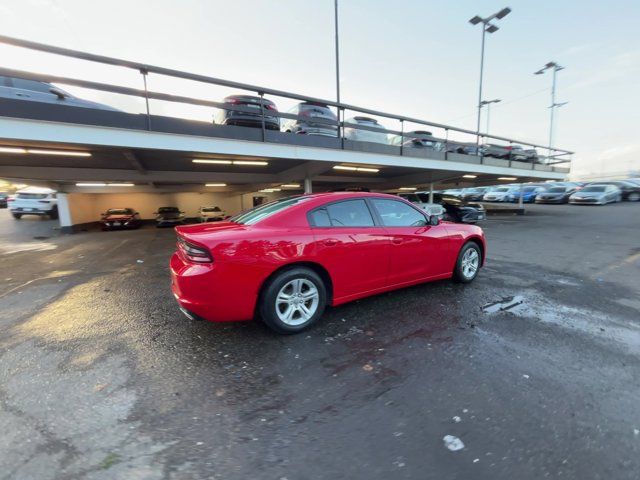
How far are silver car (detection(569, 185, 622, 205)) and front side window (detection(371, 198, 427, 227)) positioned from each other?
26.3m

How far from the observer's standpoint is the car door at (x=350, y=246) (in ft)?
11.4

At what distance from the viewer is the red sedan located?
297 centimetres

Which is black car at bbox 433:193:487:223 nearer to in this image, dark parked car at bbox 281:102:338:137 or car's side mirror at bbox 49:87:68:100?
dark parked car at bbox 281:102:338:137

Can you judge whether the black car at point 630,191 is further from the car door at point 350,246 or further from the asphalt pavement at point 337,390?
the car door at point 350,246

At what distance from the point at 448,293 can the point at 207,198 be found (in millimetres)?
25976

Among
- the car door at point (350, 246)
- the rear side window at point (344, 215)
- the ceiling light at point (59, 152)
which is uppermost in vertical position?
the ceiling light at point (59, 152)

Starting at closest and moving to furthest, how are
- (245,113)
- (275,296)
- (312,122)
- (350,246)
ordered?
1. (275,296)
2. (350,246)
3. (245,113)
4. (312,122)

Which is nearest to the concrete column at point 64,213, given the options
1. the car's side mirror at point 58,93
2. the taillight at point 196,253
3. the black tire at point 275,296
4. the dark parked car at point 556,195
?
the car's side mirror at point 58,93

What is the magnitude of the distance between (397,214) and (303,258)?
1639 mm

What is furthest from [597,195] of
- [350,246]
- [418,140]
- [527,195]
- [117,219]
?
[117,219]

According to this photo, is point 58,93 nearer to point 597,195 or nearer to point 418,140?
point 418,140

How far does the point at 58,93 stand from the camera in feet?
19.2

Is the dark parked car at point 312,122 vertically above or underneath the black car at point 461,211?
above

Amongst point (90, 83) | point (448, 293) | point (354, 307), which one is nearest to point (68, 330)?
point (354, 307)
